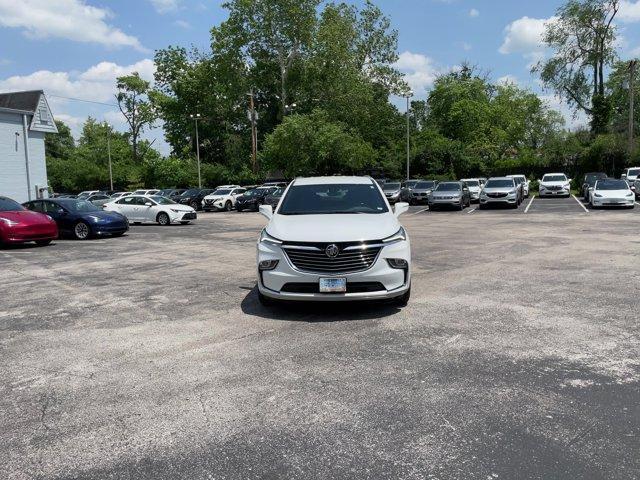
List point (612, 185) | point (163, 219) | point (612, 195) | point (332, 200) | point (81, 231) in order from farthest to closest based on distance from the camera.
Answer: point (612, 185) < point (163, 219) < point (612, 195) < point (81, 231) < point (332, 200)

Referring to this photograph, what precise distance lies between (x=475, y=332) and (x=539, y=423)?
2.20m

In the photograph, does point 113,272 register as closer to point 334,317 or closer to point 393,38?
point 334,317

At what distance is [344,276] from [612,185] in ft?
78.3

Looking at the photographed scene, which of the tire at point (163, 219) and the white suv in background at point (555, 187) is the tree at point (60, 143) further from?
the white suv in background at point (555, 187)

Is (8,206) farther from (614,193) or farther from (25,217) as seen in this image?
(614,193)

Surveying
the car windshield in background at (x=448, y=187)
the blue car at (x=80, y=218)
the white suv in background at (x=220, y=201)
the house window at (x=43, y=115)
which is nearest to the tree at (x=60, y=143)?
the house window at (x=43, y=115)

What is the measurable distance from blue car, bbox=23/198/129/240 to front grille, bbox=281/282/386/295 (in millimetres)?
13490

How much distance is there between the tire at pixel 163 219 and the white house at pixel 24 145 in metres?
11.6

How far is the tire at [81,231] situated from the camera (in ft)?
59.2

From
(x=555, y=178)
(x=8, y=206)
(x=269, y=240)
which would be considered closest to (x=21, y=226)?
(x=8, y=206)

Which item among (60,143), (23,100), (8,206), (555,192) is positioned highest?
(60,143)

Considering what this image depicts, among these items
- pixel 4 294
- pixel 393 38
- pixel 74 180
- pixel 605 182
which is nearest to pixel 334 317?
pixel 4 294

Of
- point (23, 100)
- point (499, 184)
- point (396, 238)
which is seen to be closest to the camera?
point (396, 238)

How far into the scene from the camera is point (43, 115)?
34.1 meters
